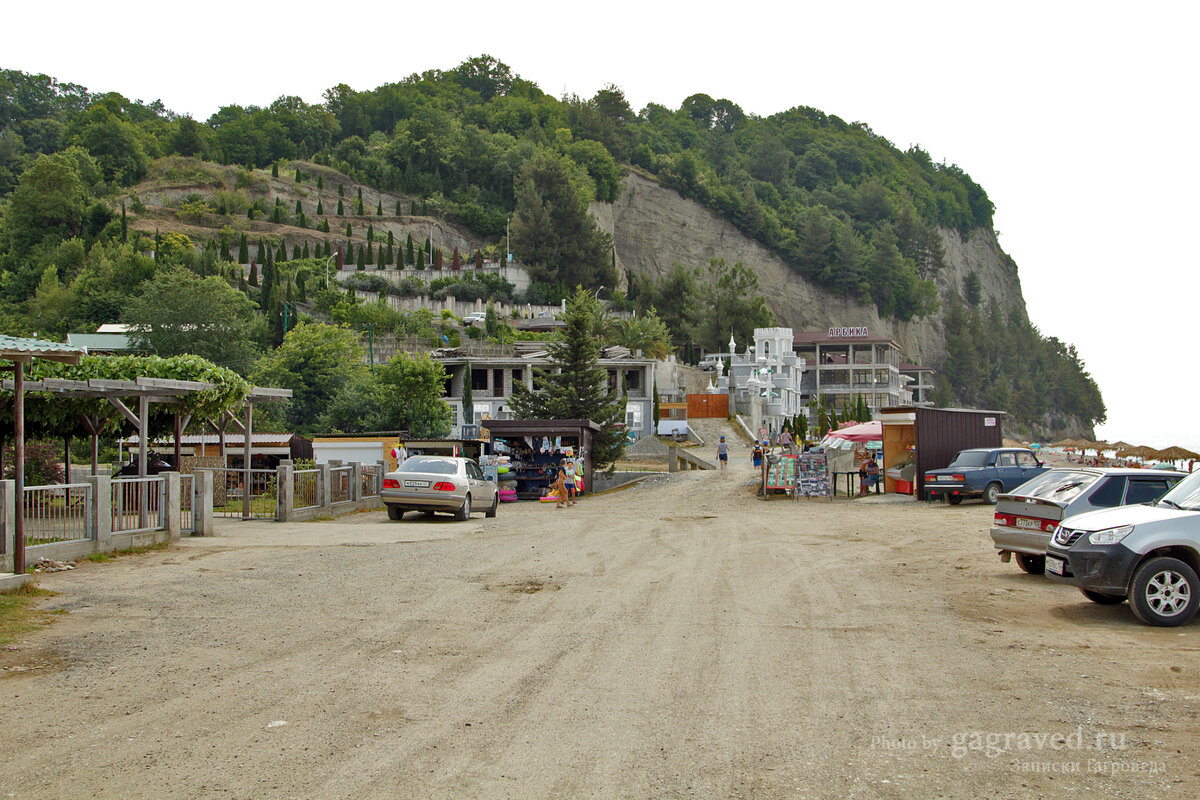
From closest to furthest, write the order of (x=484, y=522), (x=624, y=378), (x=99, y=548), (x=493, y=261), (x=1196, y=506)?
(x=1196, y=506), (x=99, y=548), (x=484, y=522), (x=624, y=378), (x=493, y=261)

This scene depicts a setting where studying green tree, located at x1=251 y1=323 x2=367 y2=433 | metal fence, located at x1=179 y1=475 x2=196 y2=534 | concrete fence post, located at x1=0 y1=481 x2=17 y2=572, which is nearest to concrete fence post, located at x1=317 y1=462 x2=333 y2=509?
metal fence, located at x1=179 y1=475 x2=196 y2=534

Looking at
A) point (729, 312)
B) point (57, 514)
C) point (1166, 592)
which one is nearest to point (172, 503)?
point (57, 514)

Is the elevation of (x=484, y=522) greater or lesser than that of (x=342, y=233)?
lesser

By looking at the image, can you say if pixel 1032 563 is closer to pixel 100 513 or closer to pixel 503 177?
pixel 100 513

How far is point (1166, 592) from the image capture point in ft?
29.3

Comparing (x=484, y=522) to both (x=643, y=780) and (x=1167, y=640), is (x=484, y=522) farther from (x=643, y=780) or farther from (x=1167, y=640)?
(x=643, y=780)

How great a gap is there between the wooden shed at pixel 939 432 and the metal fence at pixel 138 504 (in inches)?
784

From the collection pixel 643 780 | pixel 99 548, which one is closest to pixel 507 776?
pixel 643 780

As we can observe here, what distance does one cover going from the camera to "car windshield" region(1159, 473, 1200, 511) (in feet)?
30.8

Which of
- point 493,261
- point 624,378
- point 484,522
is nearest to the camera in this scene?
point 484,522

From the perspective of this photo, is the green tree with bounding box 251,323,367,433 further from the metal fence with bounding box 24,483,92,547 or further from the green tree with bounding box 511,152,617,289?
the green tree with bounding box 511,152,617,289

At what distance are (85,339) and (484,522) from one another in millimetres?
57514

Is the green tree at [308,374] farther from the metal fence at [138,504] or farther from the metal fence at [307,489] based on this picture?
the metal fence at [138,504]

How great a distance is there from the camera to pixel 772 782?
190 inches
